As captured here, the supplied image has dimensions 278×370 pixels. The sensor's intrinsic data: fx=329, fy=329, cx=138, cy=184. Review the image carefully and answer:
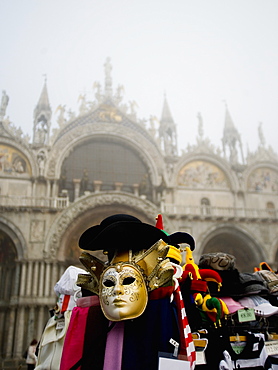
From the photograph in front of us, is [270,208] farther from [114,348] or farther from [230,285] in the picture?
[114,348]

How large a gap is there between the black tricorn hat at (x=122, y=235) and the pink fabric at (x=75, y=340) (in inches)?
21.9

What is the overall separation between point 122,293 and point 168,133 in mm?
16867

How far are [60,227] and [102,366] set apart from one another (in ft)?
38.2

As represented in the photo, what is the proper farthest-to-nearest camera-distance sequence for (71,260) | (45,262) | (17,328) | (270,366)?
(71,260) → (45,262) → (17,328) → (270,366)

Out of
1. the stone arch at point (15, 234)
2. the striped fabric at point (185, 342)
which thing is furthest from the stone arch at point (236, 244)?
the striped fabric at point (185, 342)

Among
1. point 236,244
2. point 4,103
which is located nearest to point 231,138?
point 236,244

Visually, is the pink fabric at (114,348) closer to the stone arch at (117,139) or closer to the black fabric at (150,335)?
the black fabric at (150,335)

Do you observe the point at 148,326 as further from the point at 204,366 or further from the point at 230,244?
the point at 230,244

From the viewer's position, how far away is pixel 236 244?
16.3 meters

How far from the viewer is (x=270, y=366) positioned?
3367 millimetres

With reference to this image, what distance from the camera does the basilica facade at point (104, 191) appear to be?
13344 millimetres

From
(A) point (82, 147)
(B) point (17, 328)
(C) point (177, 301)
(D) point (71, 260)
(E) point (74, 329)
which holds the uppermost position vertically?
(A) point (82, 147)

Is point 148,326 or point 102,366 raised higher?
point 148,326

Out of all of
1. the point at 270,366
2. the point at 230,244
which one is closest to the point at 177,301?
the point at 270,366
